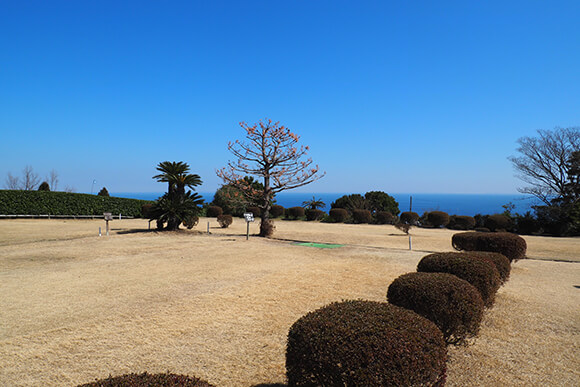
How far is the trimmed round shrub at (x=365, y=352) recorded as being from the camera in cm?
268

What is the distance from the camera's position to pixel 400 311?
3.38 meters

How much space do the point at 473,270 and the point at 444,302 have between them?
1.81 m

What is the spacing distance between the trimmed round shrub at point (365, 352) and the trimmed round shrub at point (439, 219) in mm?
28009

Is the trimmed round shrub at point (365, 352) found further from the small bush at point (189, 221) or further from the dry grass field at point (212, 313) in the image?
the small bush at point (189, 221)

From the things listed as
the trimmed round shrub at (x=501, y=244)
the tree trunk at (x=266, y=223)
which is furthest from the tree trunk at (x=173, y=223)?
the trimmed round shrub at (x=501, y=244)

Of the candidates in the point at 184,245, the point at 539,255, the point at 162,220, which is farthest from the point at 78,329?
the point at 539,255

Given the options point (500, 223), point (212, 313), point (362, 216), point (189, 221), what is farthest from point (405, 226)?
point (212, 313)

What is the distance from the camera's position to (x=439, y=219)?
95.1 ft

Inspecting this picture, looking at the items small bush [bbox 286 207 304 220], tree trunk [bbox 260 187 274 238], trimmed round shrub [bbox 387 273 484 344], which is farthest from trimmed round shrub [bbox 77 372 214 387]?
small bush [bbox 286 207 304 220]

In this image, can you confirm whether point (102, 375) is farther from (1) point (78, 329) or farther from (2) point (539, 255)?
(2) point (539, 255)

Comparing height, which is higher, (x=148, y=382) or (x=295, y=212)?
(x=295, y=212)

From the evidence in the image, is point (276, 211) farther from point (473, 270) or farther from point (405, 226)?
point (473, 270)

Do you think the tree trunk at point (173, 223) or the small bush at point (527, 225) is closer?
the tree trunk at point (173, 223)

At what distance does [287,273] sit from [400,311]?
6231 mm
